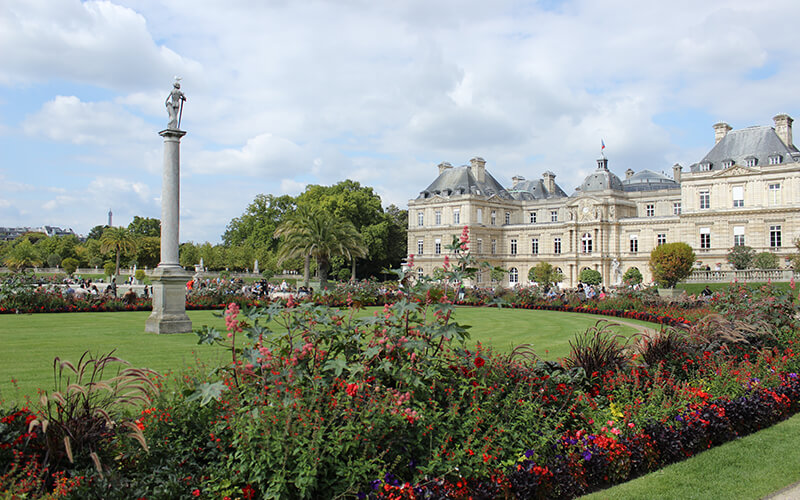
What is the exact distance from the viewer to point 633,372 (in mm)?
6848

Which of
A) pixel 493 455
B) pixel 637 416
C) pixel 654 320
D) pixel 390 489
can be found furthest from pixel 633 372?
pixel 654 320

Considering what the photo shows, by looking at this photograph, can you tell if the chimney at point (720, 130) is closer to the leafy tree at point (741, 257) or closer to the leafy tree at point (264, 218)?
the leafy tree at point (741, 257)

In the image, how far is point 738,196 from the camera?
172ft

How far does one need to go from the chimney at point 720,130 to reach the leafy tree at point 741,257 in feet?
41.9

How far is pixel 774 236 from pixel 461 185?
33504mm

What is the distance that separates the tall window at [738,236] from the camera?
51906mm

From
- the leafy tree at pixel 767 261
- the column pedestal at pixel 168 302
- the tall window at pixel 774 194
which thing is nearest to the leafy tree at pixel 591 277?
the leafy tree at pixel 767 261

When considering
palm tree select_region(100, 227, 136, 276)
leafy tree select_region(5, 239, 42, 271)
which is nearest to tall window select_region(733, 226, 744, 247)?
palm tree select_region(100, 227, 136, 276)

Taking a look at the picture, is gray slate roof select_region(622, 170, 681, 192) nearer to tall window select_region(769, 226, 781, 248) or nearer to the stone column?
tall window select_region(769, 226, 781, 248)

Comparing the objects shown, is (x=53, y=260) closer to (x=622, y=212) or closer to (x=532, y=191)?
(x=532, y=191)

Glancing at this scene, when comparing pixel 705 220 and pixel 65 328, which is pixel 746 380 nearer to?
pixel 65 328

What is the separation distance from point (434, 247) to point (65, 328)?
58.8 meters

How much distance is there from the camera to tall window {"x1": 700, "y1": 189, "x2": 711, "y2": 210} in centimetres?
5412

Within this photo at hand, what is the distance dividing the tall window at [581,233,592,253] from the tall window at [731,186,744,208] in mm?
15265
